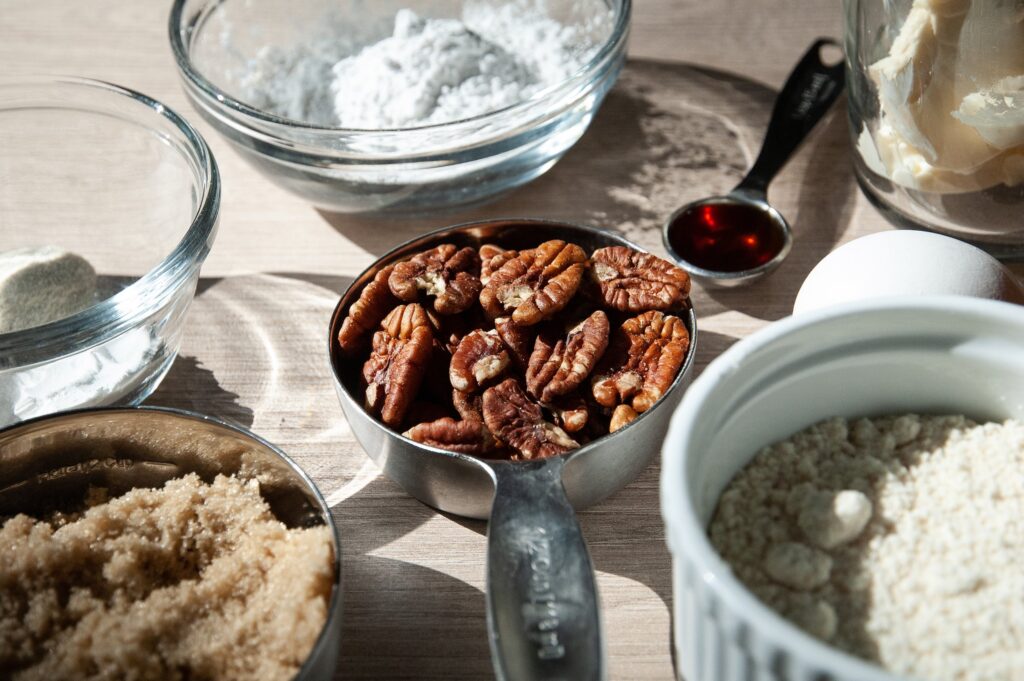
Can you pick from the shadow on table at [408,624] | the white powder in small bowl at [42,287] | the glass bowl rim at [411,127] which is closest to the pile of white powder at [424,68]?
the glass bowl rim at [411,127]

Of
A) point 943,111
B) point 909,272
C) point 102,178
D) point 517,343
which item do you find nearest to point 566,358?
point 517,343

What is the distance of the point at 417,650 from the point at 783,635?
1.04ft

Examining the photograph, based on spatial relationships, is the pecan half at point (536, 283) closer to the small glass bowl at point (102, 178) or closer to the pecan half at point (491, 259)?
the pecan half at point (491, 259)

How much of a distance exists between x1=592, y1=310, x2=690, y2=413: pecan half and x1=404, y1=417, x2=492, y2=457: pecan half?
0.11 metres

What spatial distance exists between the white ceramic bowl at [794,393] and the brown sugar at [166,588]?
242 mm

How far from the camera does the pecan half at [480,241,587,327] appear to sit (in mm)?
849

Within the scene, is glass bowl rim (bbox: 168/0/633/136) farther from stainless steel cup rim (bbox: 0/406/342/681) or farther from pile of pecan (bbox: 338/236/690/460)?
stainless steel cup rim (bbox: 0/406/342/681)

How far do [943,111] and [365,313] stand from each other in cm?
55

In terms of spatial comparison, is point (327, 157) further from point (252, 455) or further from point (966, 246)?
point (966, 246)

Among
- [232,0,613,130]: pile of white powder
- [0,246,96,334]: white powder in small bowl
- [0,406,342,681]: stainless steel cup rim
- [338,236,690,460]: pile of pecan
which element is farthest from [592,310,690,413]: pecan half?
[0,246,96,334]: white powder in small bowl

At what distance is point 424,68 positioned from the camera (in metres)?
1.13

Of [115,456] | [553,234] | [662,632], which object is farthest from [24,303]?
[662,632]

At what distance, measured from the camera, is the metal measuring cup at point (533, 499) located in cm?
61

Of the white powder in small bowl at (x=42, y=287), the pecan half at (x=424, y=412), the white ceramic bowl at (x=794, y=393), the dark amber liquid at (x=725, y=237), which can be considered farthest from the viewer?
the dark amber liquid at (x=725, y=237)
